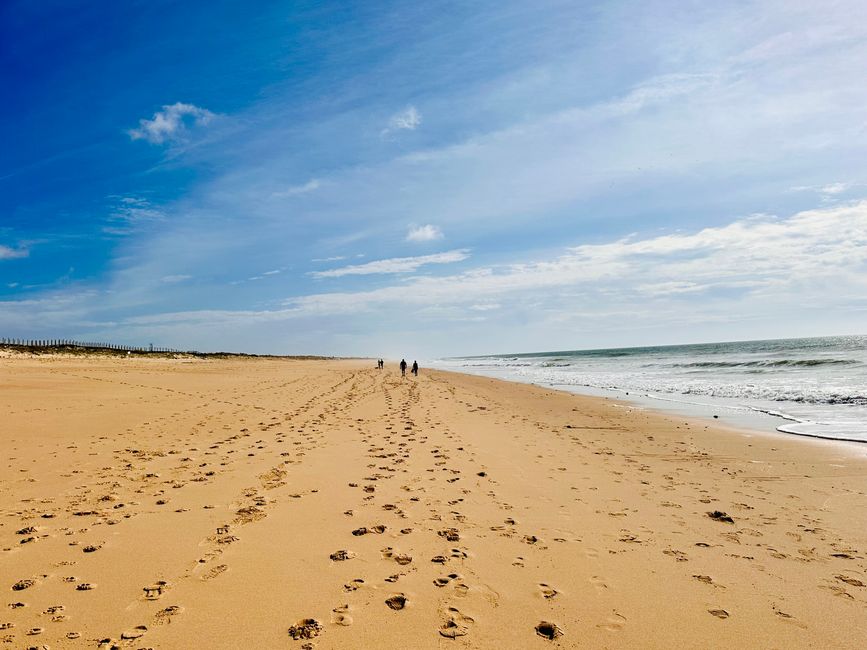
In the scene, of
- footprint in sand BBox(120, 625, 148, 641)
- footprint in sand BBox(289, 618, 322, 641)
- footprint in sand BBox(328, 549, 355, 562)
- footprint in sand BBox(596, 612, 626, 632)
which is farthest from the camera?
footprint in sand BBox(328, 549, 355, 562)

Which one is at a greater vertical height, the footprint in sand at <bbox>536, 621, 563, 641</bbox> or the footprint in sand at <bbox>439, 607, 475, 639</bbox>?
the footprint in sand at <bbox>439, 607, 475, 639</bbox>

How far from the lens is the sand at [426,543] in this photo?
12.9 ft

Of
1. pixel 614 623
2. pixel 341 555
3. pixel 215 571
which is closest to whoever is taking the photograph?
pixel 614 623

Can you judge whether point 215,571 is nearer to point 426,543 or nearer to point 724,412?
point 426,543

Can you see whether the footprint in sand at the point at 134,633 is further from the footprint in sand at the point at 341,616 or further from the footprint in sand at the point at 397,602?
the footprint in sand at the point at 397,602

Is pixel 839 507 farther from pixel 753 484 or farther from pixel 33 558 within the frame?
pixel 33 558

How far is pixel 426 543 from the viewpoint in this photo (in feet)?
18.5

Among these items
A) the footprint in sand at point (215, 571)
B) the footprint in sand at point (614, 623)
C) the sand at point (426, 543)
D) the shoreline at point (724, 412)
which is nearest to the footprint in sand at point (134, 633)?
the sand at point (426, 543)

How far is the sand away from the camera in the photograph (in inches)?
155

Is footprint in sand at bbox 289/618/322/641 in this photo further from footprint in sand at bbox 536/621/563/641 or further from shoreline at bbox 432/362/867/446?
shoreline at bbox 432/362/867/446

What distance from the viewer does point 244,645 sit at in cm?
362

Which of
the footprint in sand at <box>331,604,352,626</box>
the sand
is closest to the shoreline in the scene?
the sand

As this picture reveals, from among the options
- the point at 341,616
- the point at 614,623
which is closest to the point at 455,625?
the point at 341,616

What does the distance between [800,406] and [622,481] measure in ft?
48.6
